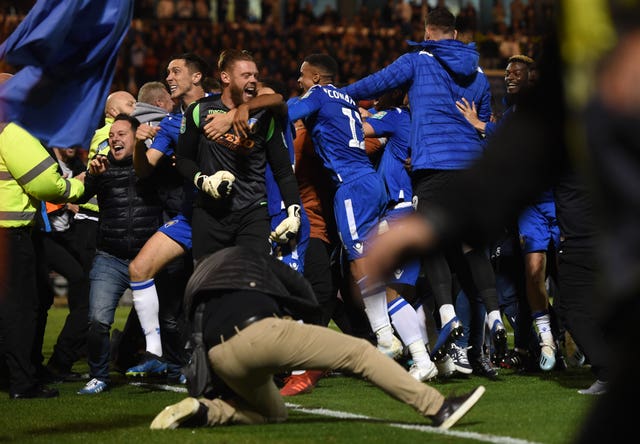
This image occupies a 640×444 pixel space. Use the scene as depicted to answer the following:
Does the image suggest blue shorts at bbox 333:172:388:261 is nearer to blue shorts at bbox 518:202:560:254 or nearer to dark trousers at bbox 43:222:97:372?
blue shorts at bbox 518:202:560:254

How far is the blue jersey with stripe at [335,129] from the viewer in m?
8.82

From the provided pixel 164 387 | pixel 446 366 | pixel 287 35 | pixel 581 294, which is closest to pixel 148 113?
pixel 164 387

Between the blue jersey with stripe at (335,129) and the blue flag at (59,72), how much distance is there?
78.3 inches

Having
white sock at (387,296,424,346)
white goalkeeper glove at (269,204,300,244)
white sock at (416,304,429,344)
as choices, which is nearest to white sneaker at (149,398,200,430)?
white goalkeeper glove at (269,204,300,244)

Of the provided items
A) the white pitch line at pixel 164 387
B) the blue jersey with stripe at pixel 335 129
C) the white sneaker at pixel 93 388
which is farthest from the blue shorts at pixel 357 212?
the white sneaker at pixel 93 388

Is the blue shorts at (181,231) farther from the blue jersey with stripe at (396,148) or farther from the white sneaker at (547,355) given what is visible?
the white sneaker at (547,355)

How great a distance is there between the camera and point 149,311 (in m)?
8.61

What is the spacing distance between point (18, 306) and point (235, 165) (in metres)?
1.91

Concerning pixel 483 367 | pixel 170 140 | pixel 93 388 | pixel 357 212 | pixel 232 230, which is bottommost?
pixel 483 367

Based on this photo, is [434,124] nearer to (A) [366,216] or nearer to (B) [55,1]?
(A) [366,216]

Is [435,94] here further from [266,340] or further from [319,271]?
[266,340]

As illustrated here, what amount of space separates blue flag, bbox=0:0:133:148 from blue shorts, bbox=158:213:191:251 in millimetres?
1559

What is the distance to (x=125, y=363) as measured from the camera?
10133mm

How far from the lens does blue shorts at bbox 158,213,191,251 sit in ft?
28.2
